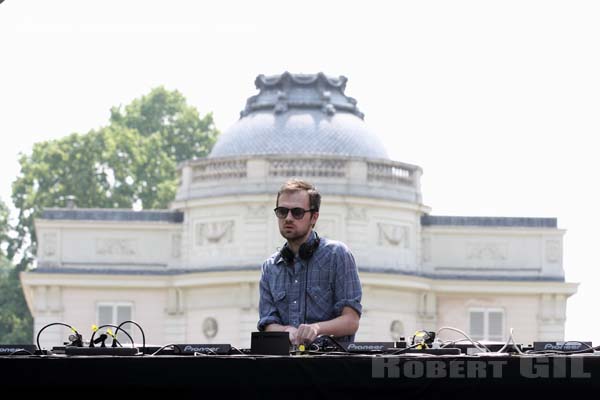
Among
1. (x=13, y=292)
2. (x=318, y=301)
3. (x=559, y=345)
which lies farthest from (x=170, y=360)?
(x=13, y=292)

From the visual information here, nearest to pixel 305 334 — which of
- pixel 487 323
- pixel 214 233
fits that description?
pixel 214 233

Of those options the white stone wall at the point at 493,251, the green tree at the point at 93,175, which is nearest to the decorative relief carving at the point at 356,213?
the white stone wall at the point at 493,251

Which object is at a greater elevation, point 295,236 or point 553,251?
point 553,251

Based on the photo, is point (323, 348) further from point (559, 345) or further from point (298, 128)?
point (298, 128)

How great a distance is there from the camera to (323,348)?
10.4 metres

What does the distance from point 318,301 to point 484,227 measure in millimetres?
56607

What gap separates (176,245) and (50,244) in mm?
4092

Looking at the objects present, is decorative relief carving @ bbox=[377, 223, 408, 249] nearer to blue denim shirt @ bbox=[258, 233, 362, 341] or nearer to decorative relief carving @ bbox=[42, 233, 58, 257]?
decorative relief carving @ bbox=[42, 233, 58, 257]

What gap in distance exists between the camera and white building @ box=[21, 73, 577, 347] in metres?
66.1

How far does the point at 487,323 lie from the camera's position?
6775 cm

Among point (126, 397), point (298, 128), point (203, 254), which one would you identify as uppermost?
point (298, 128)

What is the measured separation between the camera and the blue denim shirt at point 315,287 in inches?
458

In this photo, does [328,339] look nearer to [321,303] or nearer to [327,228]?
[321,303]

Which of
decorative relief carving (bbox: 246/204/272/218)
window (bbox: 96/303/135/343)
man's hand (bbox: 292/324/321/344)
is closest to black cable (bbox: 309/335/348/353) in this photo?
man's hand (bbox: 292/324/321/344)
